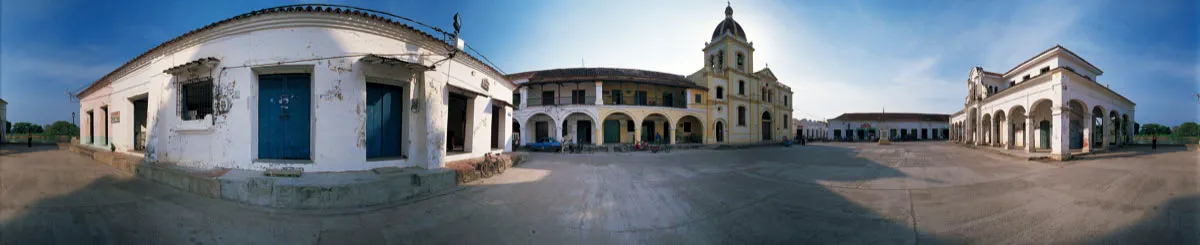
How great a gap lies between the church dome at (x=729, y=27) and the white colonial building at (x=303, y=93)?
912 inches

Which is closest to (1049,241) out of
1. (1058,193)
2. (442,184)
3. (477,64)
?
(1058,193)

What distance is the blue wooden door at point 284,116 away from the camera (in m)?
6.55

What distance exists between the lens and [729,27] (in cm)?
2695

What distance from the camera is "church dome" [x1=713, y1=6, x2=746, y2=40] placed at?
87.8 ft

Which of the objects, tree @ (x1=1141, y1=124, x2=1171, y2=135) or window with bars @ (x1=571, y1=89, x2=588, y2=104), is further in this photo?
tree @ (x1=1141, y1=124, x2=1171, y2=135)

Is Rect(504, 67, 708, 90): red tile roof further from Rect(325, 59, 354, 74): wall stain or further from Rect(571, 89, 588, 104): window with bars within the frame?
Rect(325, 59, 354, 74): wall stain

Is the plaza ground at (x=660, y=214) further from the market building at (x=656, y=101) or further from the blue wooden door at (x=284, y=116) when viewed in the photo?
the market building at (x=656, y=101)

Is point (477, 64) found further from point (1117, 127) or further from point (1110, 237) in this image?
point (1117, 127)

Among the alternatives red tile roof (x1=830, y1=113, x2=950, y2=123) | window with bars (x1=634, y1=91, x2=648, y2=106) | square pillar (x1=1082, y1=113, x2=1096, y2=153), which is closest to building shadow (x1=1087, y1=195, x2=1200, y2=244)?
square pillar (x1=1082, y1=113, x2=1096, y2=153)

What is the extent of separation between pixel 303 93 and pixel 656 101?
1950cm

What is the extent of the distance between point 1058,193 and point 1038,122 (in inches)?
607

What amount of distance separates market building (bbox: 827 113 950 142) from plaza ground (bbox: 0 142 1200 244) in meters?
40.3

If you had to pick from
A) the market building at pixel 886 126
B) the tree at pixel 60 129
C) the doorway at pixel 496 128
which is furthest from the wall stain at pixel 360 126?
the market building at pixel 886 126

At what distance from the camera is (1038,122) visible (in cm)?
1611
